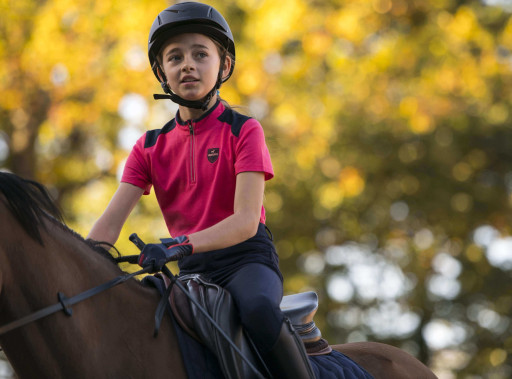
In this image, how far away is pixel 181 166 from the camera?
359 cm

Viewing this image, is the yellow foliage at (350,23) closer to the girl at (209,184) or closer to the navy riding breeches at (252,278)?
the girl at (209,184)

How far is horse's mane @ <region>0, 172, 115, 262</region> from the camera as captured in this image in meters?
2.79

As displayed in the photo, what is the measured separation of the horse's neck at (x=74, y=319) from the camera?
274 centimetres

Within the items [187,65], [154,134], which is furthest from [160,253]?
[187,65]

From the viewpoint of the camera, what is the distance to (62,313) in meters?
2.83

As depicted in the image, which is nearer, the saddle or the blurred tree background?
the saddle

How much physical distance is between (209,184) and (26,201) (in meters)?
0.96

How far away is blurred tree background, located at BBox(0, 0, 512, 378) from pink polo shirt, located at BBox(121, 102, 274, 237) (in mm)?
11046

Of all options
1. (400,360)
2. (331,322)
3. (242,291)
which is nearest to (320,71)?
(331,322)

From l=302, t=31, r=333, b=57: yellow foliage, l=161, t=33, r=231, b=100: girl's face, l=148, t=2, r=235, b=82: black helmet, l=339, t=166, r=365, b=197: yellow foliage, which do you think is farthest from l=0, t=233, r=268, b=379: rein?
l=302, t=31, r=333, b=57: yellow foliage

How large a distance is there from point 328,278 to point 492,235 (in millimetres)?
3831

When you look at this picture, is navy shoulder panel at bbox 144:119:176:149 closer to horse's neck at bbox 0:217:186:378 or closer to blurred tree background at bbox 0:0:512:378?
horse's neck at bbox 0:217:186:378

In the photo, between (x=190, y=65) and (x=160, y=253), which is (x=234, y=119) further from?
(x=160, y=253)

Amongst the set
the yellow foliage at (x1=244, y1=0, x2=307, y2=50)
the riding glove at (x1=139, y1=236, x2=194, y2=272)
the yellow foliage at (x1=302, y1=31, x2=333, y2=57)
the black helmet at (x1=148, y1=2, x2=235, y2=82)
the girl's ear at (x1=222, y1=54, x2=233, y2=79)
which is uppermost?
the yellow foliage at (x1=244, y1=0, x2=307, y2=50)
